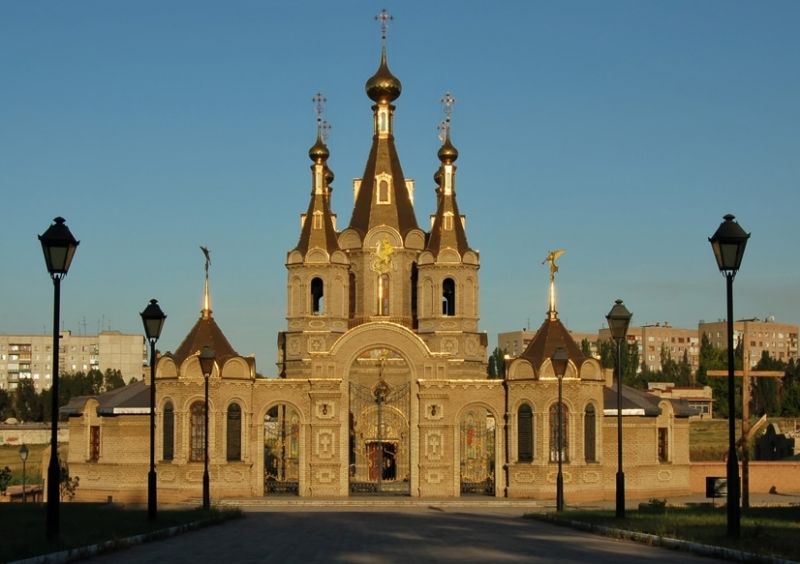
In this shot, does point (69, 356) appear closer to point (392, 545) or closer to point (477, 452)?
point (477, 452)

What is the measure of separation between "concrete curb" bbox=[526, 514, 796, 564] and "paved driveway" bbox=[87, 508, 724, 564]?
20cm

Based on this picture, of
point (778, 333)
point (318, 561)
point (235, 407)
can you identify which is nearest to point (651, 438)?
point (235, 407)

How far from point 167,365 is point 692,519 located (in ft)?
78.7

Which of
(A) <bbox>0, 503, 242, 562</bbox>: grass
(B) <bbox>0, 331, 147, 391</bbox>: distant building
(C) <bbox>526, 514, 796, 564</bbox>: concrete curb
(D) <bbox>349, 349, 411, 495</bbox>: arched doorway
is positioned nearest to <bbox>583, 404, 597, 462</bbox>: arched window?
(D) <bbox>349, 349, 411, 495</bbox>: arched doorway

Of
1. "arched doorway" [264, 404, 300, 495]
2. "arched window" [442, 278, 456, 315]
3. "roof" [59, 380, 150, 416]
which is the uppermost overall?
"arched window" [442, 278, 456, 315]

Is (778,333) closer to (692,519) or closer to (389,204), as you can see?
(389,204)

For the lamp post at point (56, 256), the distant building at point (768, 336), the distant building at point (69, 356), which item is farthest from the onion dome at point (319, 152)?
the distant building at point (768, 336)

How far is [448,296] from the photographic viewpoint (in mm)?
50656

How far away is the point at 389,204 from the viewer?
171ft

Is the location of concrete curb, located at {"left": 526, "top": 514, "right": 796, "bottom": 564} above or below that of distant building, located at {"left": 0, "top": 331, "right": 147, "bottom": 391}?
below

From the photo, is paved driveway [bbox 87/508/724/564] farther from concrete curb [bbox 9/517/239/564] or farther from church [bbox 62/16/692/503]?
church [bbox 62/16/692/503]

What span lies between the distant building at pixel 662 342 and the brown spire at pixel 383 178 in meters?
115

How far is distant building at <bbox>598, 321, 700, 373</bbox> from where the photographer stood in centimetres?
16700

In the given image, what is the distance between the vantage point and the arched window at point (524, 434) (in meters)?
41.4
